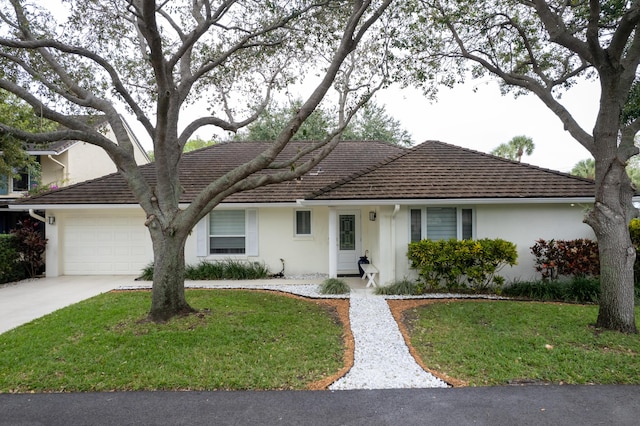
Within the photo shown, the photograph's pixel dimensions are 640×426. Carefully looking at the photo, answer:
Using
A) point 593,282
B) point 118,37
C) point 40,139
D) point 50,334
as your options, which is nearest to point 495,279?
point 593,282

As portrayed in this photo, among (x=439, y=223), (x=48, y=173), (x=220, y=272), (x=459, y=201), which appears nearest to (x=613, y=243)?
(x=459, y=201)

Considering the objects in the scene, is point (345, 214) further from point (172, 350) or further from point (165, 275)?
point (172, 350)

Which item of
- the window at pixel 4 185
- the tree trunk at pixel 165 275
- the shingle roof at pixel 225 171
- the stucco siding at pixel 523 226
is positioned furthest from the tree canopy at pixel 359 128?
the tree trunk at pixel 165 275

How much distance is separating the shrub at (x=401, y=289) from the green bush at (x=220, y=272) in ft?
13.9

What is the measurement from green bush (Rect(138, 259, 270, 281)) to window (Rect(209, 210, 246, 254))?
0.55 metres

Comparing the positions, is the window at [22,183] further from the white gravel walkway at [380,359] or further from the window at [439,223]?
the window at [439,223]

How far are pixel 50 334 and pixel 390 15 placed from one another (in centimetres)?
978

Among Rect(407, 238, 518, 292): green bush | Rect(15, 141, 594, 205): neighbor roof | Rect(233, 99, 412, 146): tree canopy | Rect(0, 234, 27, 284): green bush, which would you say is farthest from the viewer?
Rect(233, 99, 412, 146): tree canopy

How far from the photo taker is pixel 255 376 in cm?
481

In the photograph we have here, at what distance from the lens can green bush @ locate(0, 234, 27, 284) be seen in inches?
463

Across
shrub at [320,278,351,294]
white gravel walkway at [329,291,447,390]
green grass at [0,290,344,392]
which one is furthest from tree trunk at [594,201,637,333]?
shrub at [320,278,351,294]

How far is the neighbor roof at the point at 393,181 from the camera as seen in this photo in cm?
1011

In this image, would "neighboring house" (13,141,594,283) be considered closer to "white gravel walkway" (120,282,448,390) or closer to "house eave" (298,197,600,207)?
"house eave" (298,197,600,207)

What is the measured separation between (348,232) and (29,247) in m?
11.0
